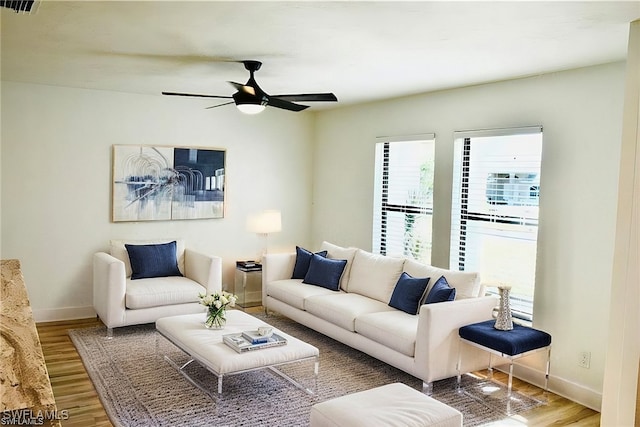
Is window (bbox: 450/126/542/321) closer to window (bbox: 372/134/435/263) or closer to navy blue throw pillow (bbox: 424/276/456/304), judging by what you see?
navy blue throw pillow (bbox: 424/276/456/304)

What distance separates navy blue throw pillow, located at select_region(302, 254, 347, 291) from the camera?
18.5 feet

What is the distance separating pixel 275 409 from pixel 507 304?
1.86 meters

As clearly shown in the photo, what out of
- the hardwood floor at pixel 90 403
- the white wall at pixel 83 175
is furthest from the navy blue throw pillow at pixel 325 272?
the hardwood floor at pixel 90 403

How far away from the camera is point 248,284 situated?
6.87 m

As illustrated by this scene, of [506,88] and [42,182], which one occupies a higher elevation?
[506,88]

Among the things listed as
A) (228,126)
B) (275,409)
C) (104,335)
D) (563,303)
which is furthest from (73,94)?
(563,303)

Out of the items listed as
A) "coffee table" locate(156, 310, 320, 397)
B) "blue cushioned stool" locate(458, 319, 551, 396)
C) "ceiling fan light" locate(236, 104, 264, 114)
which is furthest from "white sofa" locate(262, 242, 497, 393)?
"ceiling fan light" locate(236, 104, 264, 114)

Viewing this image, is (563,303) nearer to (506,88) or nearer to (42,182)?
(506,88)

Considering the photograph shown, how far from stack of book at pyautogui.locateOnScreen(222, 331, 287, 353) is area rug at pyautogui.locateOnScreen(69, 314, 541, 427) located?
37cm

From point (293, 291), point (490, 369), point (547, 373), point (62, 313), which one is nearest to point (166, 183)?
point (62, 313)

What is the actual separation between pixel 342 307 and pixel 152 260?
2193mm

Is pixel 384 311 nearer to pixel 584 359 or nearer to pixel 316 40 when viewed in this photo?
pixel 584 359

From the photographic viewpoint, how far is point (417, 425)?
2.72m

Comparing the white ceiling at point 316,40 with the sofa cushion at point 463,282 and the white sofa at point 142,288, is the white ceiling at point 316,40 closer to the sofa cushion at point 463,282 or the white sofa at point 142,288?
the sofa cushion at point 463,282
